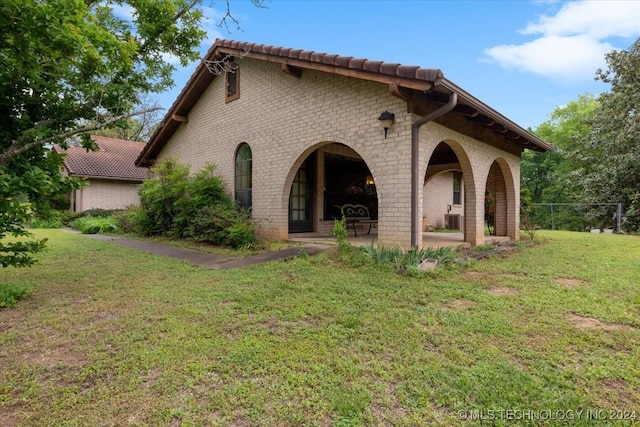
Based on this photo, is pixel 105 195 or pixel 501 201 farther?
pixel 105 195

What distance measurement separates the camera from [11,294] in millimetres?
4113

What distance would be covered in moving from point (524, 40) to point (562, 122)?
19.3 meters

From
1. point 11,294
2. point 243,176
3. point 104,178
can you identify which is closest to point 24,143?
point 11,294

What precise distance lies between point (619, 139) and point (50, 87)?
21665 mm

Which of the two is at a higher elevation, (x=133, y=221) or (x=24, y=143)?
(x=24, y=143)

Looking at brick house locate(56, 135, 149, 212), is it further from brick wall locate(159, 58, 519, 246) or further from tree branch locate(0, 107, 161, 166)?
tree branch locate(0, 107, 161, 166)

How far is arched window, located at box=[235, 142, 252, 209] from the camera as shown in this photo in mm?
9859

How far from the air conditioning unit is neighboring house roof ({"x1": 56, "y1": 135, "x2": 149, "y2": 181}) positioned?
51.2ft

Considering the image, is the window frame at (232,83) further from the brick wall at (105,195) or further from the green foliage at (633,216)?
the green foliage at (633,216)

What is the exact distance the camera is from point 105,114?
189 inches

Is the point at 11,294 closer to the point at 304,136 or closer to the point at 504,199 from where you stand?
the point at 304,136

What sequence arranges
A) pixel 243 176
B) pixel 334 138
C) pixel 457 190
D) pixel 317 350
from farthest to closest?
pixel 457 190 → pixel 243 176 → pixel 334 138 → pixel 317 350

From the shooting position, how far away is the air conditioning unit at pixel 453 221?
1532 centimetres

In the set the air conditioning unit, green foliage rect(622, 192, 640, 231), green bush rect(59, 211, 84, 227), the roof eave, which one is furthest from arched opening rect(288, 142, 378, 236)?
green foliage rect(622, 192, 640, 231)
